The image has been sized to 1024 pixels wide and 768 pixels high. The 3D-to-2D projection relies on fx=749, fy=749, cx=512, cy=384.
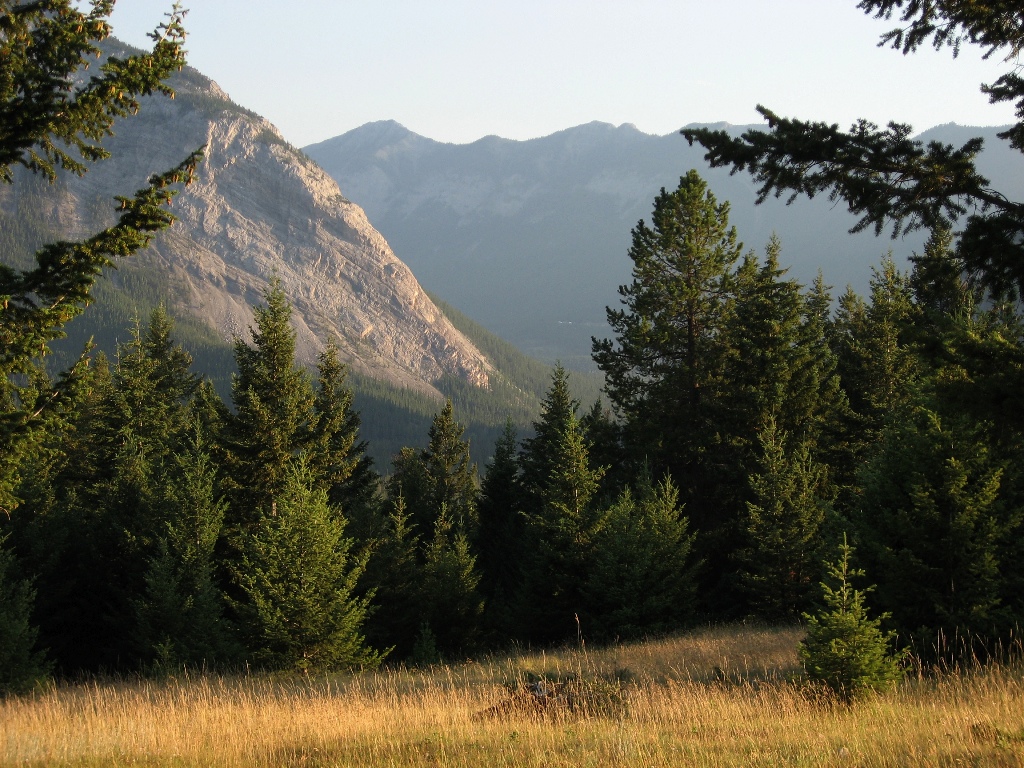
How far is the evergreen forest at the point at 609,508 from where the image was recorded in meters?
13.6

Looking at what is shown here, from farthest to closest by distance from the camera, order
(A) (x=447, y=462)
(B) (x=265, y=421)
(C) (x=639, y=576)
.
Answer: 1. (A) (x=447, y=462)
2. (B) (x=265, y=421)
3. (C) (x=639, y=576)

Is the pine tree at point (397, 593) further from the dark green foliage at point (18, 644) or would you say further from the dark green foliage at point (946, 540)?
the dark green foliage at point (946, 540)

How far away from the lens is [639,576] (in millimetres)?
23109

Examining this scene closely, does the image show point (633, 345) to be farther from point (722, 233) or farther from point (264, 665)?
point (264, 665)

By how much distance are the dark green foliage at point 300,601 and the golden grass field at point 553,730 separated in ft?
24.1

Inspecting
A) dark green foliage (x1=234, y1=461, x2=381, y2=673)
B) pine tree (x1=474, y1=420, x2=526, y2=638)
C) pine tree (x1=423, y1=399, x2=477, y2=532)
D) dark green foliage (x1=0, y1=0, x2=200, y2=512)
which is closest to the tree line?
dark green foliage (x1=234, y1=461, x2=381, y2=673)

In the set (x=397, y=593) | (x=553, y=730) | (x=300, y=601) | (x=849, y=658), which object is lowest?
(x=397, y=593)

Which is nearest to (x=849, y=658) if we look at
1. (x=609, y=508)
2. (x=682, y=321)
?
(x=609, y=508)

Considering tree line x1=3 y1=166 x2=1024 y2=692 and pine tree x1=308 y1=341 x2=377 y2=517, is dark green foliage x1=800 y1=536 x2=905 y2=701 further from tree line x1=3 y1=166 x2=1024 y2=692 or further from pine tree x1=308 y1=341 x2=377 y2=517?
pine tree x1=308 y1=341 x2=377 y2=517

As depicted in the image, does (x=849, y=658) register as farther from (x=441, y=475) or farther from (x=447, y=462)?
(x=447, y=462)

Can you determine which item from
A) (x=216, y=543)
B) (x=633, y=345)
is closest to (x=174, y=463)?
(x=216, y=543)

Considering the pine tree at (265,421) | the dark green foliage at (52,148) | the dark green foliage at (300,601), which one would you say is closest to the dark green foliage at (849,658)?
the dark green foliage at (52,148)

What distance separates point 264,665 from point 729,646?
37.2 feet

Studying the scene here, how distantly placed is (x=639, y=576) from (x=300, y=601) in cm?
1028
